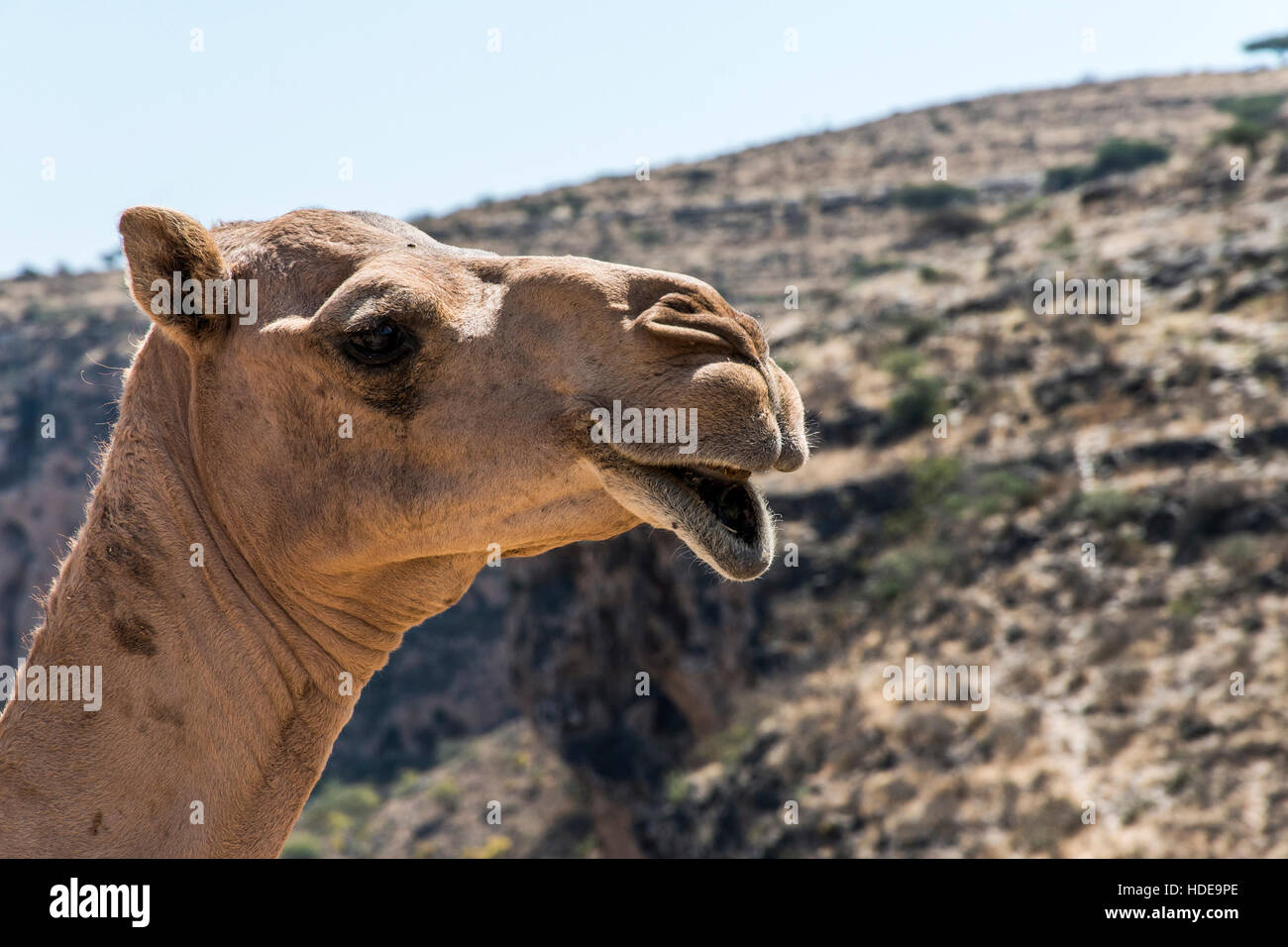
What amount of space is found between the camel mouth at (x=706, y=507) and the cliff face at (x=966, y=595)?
7461 millimetres

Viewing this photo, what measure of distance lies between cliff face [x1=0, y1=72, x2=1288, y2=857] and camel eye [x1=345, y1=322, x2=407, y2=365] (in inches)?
270

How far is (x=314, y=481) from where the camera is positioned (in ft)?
11.2

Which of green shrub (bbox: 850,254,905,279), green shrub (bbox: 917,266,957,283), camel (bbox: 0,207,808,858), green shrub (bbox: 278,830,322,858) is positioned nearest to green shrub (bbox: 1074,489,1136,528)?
green shrub (bbox: 917,266,957,283)

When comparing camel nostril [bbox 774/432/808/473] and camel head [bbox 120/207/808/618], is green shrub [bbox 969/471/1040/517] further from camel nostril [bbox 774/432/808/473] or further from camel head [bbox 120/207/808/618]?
camel nostril [bbox 774/432/808/473]

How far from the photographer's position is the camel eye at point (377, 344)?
130 inches

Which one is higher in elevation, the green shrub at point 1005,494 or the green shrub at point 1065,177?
the green shrub at point 1065,177

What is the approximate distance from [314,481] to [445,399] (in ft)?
1.40

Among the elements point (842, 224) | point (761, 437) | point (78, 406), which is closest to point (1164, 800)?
point (761, 437)

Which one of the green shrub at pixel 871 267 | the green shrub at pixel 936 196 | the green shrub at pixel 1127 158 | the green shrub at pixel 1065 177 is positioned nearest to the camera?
the green shrub at pixel 871 267

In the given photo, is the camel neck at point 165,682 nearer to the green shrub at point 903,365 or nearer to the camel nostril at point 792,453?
the camel nostril at point 792,453

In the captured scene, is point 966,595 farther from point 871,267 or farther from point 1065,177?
point 1065,177

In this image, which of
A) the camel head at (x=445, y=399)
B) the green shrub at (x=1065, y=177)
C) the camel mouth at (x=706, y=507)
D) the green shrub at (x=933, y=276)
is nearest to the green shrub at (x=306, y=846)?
the green shrub at (x=933, y=276)

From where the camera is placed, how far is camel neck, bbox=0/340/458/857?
3.14 m

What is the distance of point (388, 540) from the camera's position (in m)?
3.38
